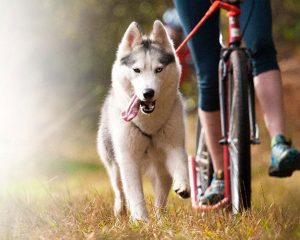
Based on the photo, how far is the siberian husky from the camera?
4.06m

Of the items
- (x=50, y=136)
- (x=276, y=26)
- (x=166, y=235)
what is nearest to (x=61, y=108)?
(x=50, y=136)

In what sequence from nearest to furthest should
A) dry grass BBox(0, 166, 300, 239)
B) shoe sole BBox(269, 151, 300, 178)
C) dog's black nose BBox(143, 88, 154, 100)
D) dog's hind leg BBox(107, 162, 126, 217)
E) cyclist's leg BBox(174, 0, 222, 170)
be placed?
dry grass BBox(0, 166, 300, 239) → shoe sole BBox(269, 151, 300, 178) → dog's black nose BBox(143, 88, 154, 100) → cyclist's leg BBox(174, 0, 222, 170) → dog's hind leg BBox(107, 162, 126, 217)

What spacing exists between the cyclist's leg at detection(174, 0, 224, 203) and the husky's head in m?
0.19

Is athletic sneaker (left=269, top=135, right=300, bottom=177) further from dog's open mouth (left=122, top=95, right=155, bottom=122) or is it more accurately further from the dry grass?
dog's open mouth (left=122, top=95, right=155, bottom=122)

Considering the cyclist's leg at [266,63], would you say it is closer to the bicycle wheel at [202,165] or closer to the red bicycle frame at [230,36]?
the red bicycle frame at [230,36]

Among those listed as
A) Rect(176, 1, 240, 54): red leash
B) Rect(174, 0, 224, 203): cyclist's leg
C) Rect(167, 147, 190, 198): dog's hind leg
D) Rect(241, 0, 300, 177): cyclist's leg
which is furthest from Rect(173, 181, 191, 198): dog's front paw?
Rect(176, 1, 240, 54): red leash

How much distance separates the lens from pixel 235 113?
408 cm

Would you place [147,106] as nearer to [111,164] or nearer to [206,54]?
[206,54]

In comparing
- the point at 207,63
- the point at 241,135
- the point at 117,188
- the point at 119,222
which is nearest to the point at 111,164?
the point at 117,188

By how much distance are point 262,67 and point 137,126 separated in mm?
679

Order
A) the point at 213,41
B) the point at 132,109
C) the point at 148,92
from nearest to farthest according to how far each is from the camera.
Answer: the point at 148,92
the point at 132,109
the point at 213,41

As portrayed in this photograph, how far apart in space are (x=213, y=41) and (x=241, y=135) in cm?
70

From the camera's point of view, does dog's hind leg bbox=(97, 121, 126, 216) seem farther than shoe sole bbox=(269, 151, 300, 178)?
Yes

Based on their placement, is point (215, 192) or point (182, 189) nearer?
point (182, 189)
